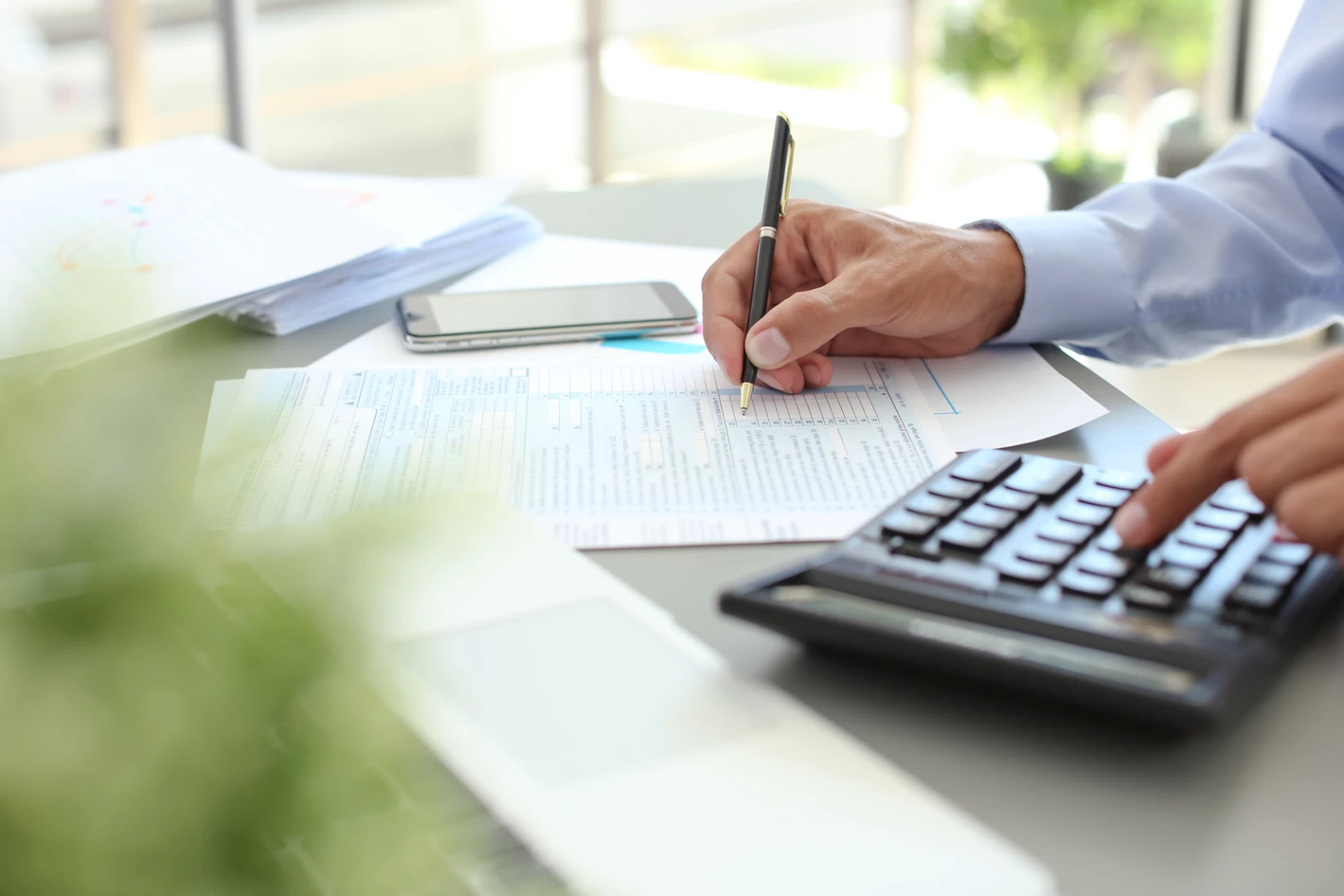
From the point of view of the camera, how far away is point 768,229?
0.74 m

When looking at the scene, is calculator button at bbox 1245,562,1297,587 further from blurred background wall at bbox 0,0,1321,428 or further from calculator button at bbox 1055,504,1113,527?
blurred background wall at bbox 0,0,1321,428

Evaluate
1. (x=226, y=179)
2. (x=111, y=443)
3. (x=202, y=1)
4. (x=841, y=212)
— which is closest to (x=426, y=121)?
(x=202, y=1)

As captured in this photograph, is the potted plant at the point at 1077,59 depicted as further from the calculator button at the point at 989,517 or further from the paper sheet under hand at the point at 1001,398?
the calculator button at the point at 989,517

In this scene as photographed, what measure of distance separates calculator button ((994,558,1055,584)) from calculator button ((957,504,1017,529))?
1.1 inches

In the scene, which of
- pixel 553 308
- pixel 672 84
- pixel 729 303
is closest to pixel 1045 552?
pixel 729 303

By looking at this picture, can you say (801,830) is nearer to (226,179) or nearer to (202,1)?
(226,179)

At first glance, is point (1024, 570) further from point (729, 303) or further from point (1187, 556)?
point (729, 303)

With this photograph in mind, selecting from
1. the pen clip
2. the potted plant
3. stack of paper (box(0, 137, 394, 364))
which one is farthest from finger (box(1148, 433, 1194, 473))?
the potted plant

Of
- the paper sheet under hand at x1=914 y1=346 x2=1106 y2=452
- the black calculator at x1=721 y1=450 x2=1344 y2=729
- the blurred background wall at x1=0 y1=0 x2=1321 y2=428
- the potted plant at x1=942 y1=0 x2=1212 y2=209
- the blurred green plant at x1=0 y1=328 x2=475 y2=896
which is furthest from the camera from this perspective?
the potted plant at x1=942 y1=0 x2=1212 y2=209

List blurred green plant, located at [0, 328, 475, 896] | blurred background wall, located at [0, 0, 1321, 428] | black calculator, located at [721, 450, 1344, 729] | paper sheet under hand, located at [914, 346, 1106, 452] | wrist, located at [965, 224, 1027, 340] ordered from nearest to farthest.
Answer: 1. blurred green plant, located at [0, 328, 475, 896]
2. black calculator, located at [721, 450, 1344, 729]
3. paper sheet under hand, located at [914, 346, 1106, 452]
4. wrist, located at [965, 224, 1027, 340]
5. blurred background wall, located at [0, 0, 1321, 428]

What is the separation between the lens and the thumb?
→ 2.18 feet

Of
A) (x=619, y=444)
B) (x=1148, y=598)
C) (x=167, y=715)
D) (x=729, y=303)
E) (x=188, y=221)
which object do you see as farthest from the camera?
(x=188, y=221)

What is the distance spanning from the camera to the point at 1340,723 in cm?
39

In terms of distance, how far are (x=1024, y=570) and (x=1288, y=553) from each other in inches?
4.1
